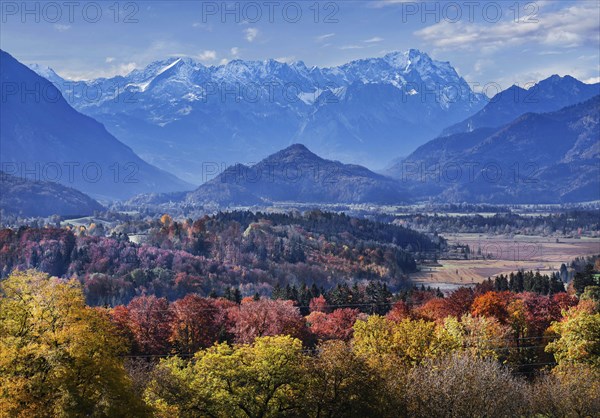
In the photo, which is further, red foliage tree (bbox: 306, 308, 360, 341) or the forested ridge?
red foliage tree (bbox: 306, 308, 360, 341)

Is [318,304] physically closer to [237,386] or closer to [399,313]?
[399,313]

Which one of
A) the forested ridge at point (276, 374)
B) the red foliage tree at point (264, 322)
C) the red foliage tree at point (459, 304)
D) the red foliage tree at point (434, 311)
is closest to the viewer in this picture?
the forested ridge at point (276, 374)

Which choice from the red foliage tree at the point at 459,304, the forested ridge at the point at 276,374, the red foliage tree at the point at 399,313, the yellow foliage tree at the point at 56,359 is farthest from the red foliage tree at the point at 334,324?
the yellow foliage tree at the point at 56,359

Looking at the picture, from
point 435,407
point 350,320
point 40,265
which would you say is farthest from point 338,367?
point 40,265

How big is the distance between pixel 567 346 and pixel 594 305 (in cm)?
2747

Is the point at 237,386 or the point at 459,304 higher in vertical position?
the point at 237,386

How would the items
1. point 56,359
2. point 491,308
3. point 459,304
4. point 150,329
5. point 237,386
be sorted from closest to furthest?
1. point 56,359
2. point 237,386
3. point 150,329
4. point 491,308
5. point 459,304

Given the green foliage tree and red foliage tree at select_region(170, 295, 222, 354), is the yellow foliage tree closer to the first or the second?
the green foliage tree

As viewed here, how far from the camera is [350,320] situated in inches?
4294

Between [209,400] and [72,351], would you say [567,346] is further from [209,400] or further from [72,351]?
[72,351]

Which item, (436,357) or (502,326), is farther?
(502,326)

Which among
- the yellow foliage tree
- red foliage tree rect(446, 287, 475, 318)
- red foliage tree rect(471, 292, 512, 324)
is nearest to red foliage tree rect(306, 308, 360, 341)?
red foliage tree rect(446, 287, 475, 318)

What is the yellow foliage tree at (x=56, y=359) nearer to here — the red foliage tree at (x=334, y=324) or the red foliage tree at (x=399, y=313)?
the red foliage tree at (x=334, y=324)

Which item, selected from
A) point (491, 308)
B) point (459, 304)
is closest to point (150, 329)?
point (459, 304)
